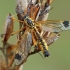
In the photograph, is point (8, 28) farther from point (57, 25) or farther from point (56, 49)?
point (56, 49)

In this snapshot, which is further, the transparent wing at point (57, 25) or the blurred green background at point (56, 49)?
the blurred green background at point (56, 49)

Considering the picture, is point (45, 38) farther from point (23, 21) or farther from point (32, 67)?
point (32, 67)

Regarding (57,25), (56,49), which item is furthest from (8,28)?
(56,49)

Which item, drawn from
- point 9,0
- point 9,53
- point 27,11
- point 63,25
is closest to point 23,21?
point 27,11

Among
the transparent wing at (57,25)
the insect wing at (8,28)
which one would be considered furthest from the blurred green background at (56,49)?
the insect wing at (8,28)

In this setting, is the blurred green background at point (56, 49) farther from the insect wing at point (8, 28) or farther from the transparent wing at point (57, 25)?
the insect wing at point (8, 28)

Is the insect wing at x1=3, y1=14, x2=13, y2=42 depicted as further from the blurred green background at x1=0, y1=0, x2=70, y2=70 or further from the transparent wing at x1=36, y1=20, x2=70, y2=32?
the blurred green background at x1=0, y1=0, x2=70, y2=70

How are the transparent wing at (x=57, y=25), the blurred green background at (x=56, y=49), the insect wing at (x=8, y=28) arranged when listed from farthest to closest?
the blurred green background at (x=56, y=49) < the transparent wing at (x=57, y=25) < the insect wing at (x=8, y=28)

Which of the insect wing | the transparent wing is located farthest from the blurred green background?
the insect wing
